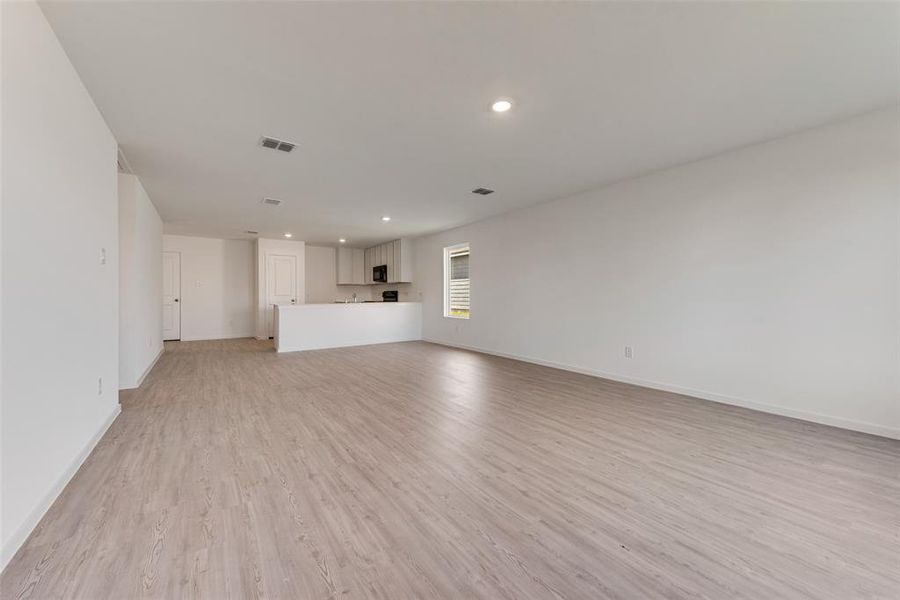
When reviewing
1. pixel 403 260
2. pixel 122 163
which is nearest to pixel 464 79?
pixel 122 163

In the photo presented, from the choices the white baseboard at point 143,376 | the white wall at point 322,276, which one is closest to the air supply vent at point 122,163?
the white baseboard at point 143,376

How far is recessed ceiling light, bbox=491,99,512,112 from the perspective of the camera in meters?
2.66

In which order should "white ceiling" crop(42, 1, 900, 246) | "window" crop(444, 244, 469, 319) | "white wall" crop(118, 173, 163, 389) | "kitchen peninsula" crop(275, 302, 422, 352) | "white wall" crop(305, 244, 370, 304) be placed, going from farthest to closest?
"white wall" crop(305, 244, 370, 304)
"window" crop(444, 244, 469, 319)
"kitchen peninsula" crop(275, 302, 422, 352)
"white wall" crop(118, 173, 163, 389)
"white ceiling" crop(42, 1, 900, 246)

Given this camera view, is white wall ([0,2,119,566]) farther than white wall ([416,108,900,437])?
No

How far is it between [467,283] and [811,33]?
591 cm

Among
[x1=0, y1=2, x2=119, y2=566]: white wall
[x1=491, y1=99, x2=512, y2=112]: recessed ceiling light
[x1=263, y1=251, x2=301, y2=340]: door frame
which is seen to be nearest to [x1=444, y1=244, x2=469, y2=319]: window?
[x1=263, y1=251, x2=301, y2=340]: door frame

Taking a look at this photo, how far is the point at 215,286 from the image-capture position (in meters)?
Answer: 8.92

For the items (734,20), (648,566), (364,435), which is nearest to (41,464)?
(364,435)

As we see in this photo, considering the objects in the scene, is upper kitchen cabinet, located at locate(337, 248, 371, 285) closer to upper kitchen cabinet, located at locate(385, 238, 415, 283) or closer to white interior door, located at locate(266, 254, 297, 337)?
white interior door, located at locate(266, 254, 297, 337)

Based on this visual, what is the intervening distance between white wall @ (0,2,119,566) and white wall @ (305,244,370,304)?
25.4 ft

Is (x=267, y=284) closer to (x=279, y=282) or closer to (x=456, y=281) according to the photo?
(x=279, y=282)

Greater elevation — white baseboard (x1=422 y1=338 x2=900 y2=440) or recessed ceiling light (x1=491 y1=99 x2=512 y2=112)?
recessed ceiling light (x1=491 y1=99 x2=512 y2=112)

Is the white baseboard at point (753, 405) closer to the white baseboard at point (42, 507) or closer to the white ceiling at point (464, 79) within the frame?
the white ceiling at point (464, 79)

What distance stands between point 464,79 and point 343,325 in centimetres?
627
